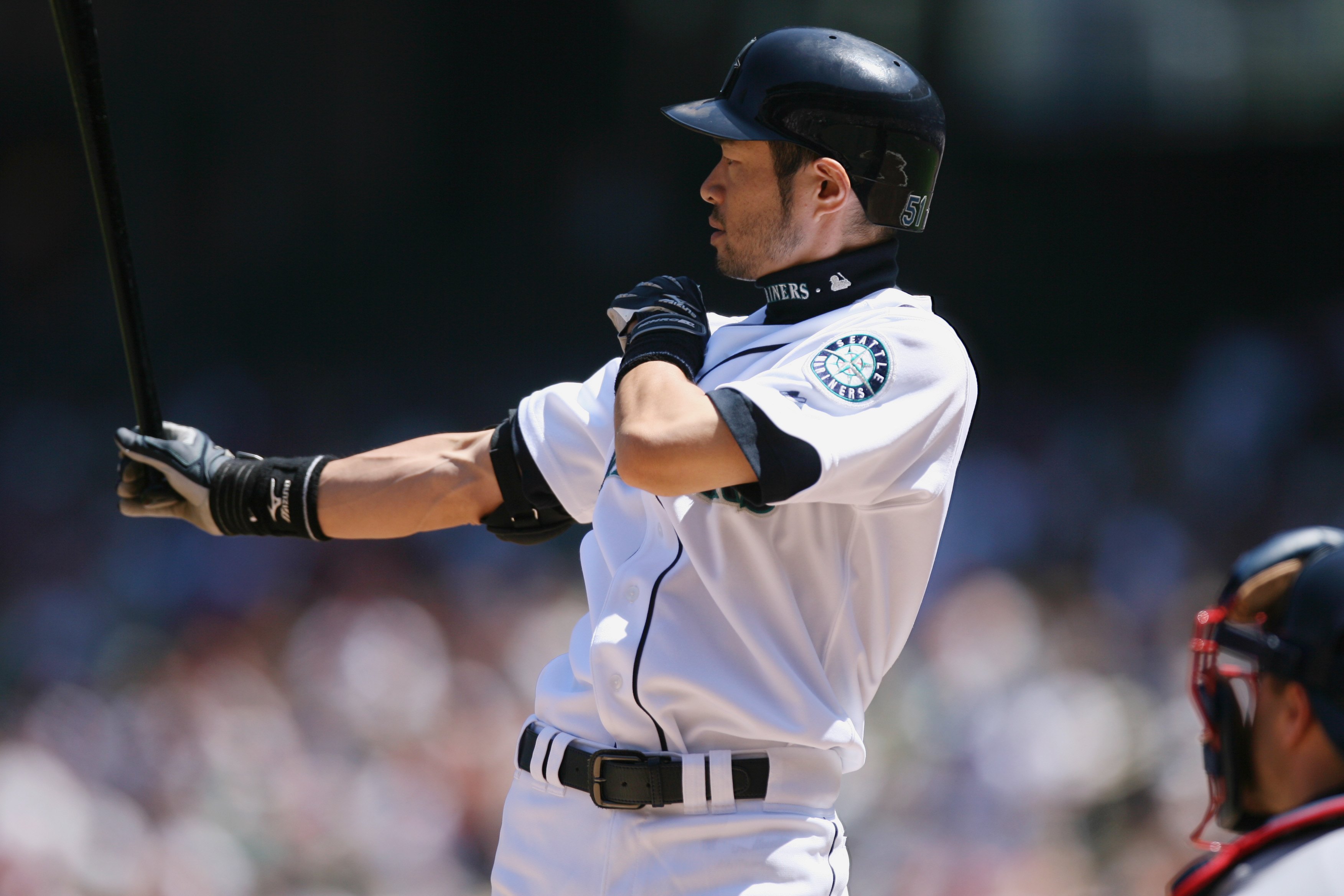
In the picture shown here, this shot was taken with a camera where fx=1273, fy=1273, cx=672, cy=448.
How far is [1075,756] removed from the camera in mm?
4637

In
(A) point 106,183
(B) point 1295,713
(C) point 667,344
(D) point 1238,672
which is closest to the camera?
(B) point 1295,713

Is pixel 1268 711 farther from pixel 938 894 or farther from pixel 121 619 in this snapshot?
pixel 121 619

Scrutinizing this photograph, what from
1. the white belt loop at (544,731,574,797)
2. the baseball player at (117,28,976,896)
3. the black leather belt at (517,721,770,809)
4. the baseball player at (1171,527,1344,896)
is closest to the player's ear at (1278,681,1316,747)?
the baseball player at (1171,527,1344,896)

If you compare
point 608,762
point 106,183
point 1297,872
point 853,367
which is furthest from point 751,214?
point 1297,872

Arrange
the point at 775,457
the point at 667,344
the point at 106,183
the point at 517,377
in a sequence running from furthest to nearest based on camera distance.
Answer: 1. the point at 517,377
2. the point at 106,183
3. the point at 667,344
4. the point at 775,457

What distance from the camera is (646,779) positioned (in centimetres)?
172

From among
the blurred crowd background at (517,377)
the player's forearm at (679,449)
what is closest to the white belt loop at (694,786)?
the player's forearm at (679,449)

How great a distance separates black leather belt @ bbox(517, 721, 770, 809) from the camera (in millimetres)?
1716

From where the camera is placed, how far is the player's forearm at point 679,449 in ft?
5.43

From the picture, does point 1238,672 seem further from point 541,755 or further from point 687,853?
point 541,755

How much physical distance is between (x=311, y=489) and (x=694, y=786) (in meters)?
0.91

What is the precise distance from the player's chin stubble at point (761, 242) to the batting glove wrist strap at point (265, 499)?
0.82m

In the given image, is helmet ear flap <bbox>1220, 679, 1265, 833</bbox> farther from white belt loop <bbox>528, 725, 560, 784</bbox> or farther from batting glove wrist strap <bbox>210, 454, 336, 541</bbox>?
batting glove wrist strap <bbox>210, 454, 336, 541</bbox>

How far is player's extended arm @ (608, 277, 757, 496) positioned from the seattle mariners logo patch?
0.17 m
